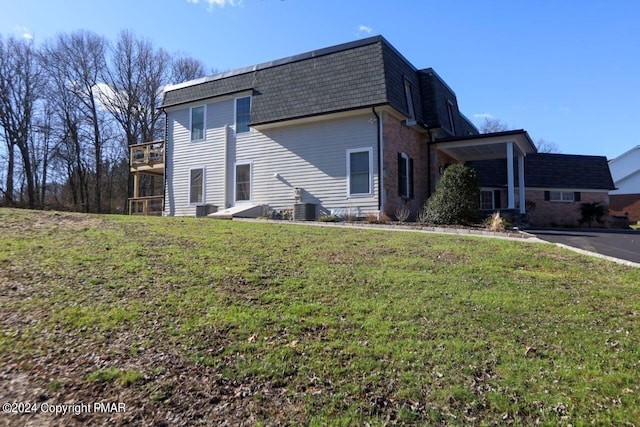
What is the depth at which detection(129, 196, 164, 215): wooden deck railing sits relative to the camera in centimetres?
1874

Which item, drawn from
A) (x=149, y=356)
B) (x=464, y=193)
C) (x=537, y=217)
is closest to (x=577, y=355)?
(x=149, y=356)

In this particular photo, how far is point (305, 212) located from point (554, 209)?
16.6 meters

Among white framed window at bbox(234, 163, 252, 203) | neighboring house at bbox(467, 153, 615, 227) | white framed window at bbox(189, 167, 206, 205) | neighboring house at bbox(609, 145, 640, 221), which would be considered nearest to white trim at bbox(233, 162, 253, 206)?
white framed window at bbox(234, 163, 252, 203)

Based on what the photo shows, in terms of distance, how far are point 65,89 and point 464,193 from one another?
98.2 feet

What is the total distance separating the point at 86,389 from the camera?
9.82ft

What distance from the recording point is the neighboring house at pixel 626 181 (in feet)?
97.2

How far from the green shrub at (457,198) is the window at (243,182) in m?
7.51

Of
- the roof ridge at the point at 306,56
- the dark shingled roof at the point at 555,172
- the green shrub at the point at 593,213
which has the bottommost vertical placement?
the green shrub at the point at 593,213

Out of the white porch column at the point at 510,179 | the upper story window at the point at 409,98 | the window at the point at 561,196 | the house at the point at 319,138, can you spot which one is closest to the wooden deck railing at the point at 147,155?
the house at the point at 319,138

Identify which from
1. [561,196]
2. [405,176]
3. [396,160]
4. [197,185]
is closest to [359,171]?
[396,160]

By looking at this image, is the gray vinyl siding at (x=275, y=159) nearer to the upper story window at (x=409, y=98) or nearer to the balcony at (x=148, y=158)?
the balcony at (x=148, y=158)

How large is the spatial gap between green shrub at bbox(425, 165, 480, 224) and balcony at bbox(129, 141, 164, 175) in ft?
43.7

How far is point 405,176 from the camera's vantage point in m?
14.7

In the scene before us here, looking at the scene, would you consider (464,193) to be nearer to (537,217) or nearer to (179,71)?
(537,217)
